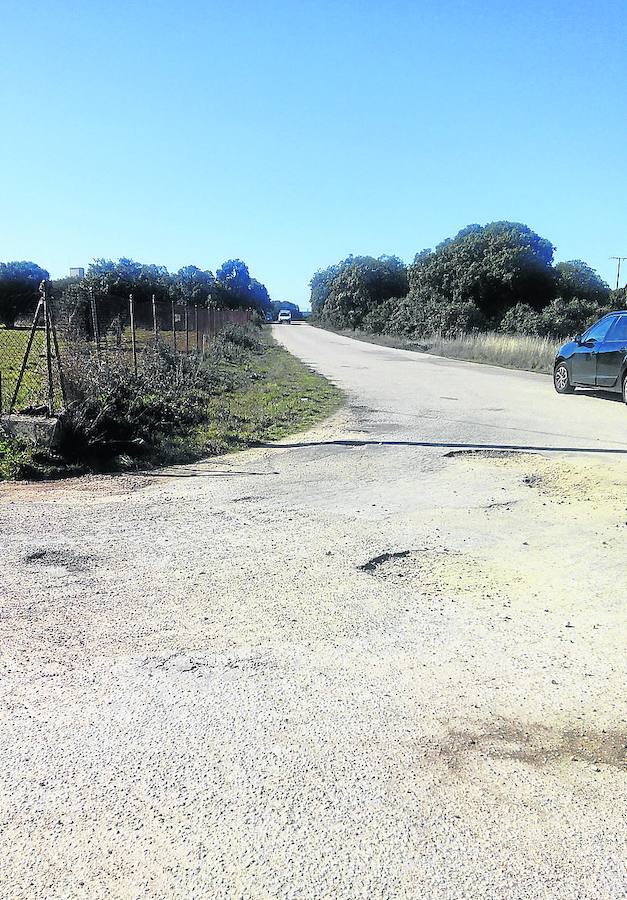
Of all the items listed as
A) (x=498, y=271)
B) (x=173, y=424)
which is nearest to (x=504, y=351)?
(x=498, y=271)

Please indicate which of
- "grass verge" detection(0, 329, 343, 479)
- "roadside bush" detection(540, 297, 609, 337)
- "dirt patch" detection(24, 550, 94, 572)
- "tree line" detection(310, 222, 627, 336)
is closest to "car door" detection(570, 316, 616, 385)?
"grass verge" detection(0, 329, 343, 479)

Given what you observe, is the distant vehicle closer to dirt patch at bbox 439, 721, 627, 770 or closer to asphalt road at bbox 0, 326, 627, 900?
asphalt road at bbox 0, 326, 627, 900

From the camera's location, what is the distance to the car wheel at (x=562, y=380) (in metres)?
15.6

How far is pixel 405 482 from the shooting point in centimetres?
733

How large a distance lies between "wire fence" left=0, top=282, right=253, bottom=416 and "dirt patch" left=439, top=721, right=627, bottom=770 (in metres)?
6.70

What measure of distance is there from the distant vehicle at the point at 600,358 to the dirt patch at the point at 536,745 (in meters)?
11.9

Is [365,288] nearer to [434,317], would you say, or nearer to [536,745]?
[434,317]

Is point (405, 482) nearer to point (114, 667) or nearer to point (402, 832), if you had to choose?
point (114, 667)

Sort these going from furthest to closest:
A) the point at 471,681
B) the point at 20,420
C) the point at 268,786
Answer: the point at 20,420
the point at 471,681
the point at 268,786

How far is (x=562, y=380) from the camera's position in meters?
15.8

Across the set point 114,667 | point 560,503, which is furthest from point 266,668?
point 560,503

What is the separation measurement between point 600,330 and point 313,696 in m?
13.3

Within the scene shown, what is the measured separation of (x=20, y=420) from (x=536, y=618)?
6324 mm

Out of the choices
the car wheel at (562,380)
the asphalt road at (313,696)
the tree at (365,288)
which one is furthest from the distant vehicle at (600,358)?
the tree at (365,288)
